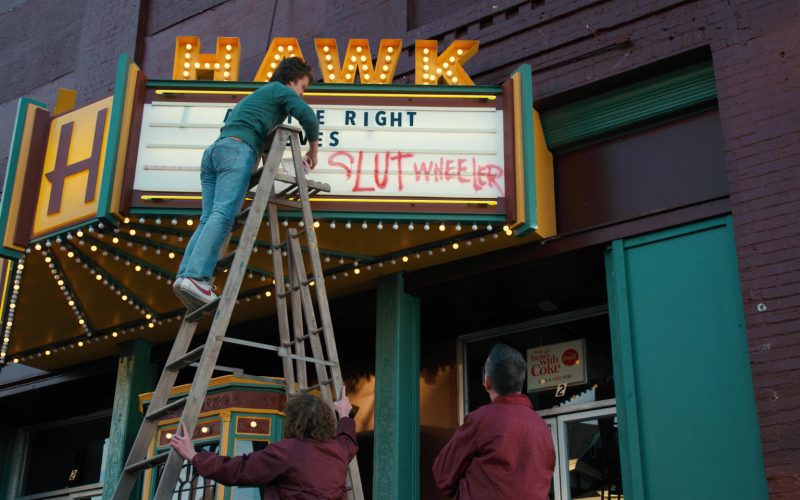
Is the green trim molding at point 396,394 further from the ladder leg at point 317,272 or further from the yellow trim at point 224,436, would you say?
the ladder leg at point 317,272

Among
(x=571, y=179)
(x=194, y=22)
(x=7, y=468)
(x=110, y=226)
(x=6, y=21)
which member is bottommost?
(x=7, y=468)

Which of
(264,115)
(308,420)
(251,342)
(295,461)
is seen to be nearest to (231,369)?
(251,342)

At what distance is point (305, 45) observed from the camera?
41.0ft

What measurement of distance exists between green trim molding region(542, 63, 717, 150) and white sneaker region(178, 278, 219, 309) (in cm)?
464

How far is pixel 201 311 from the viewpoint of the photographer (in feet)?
22.7

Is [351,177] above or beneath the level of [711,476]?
above

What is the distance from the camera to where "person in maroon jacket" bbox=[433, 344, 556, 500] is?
17.5 ft

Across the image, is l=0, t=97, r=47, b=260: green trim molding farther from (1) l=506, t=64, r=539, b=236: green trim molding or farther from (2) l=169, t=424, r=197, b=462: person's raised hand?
(2) l=169, t=424, r=197, b=462: person's raised hand

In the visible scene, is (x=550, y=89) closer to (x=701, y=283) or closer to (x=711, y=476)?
(x=701, y=283)

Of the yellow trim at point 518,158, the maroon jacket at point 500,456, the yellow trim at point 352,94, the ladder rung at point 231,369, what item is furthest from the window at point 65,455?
the maroon jacket at point 500,456

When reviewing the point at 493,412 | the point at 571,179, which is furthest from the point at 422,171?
the point at 493,412

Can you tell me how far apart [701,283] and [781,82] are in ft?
6.13

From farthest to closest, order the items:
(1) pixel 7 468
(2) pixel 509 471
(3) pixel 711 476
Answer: (1) pixel 7 468
(3) pixel 711 476
(2) pixel 509 471

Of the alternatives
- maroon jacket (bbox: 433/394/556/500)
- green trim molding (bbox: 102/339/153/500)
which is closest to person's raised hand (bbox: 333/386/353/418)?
maroon jacket (bbox: 433/394/556/500)
